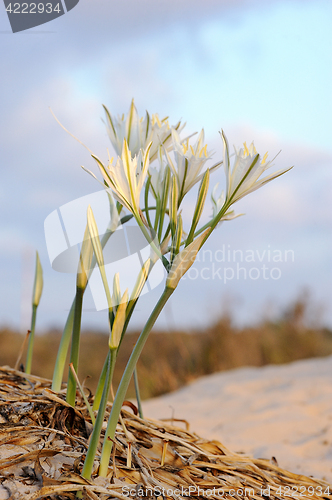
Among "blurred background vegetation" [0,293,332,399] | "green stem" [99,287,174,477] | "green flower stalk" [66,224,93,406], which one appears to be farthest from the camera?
"blurred background vegetation" [0,293,332,399]

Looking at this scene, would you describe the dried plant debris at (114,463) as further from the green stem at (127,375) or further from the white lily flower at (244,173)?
the white lily flower at (244,173)

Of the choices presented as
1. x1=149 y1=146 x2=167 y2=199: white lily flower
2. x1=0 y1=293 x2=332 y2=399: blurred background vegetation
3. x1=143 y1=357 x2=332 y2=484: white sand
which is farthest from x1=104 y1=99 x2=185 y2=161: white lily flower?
x1=0 y1=293 x2=332 y2=399: blurred background vegetation

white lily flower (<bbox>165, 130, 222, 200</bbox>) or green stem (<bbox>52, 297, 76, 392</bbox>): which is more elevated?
white lily flower (<bbox>165, 130, 222, 200</bbox>)

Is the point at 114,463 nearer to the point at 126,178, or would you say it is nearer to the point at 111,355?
the point at 111,355

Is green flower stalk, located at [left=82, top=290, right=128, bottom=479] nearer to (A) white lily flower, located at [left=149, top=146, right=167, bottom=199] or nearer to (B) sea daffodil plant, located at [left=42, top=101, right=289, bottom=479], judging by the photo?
(B) sea daffodil plant, located at [left=42, top=101, right=289, bottom=479]

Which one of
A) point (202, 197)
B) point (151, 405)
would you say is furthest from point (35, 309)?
point (151, 405)

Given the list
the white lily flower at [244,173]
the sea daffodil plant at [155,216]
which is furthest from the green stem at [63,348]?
the white lily flower at [244,173]

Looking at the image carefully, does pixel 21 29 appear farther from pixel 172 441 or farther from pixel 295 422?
pixel 295 422
